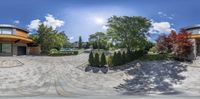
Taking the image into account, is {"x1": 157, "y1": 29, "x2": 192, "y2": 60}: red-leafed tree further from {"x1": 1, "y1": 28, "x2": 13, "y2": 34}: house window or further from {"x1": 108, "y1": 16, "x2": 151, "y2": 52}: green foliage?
{"x1": 1, "y1": 28, "x2": 13, "y2": 34}: house window

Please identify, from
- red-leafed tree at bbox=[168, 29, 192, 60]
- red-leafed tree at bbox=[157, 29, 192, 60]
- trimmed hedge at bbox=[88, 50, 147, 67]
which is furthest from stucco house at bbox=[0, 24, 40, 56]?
red-leafed tree at bbox=[168, 29, 192, 60]

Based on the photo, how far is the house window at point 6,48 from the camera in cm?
5006

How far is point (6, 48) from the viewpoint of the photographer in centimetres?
5056

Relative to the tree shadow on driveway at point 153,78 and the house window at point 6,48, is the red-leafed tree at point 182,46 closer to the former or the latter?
the tree shadow on driveway at point 153,78

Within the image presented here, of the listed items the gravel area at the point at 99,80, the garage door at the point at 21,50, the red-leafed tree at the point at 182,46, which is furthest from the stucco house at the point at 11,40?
the red-leafed tree at the point at 182,46

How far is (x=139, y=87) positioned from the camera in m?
27.1

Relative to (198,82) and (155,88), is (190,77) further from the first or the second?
(155,88)

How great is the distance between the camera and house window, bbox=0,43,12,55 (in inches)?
1971

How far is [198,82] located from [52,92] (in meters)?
14.5

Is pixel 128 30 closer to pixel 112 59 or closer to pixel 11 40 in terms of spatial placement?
pixel 112 59

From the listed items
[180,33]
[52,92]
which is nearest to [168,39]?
[180,33]

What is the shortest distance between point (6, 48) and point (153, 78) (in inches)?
1190

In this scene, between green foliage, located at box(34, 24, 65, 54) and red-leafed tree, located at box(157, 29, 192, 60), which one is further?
green foliage, located at box(34, 24, 65, 54)

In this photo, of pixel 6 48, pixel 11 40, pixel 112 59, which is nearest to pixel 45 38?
pixel 11 40
